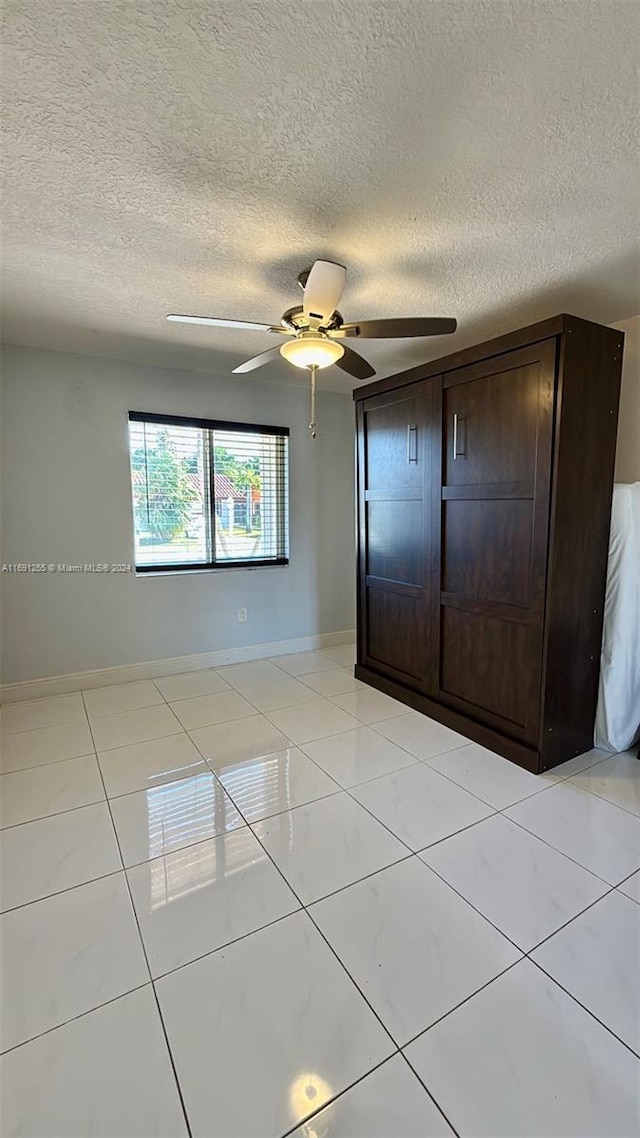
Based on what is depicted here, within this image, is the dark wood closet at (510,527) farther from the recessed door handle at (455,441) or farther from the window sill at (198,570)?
the window sill at (198,570)

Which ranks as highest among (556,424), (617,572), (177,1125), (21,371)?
(21,371)

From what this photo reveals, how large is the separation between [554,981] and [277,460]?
3.53m

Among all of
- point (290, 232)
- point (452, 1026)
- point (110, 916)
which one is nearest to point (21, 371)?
point (290, 232)

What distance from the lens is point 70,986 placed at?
1.27m

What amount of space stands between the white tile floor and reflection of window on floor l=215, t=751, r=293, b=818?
0.01m

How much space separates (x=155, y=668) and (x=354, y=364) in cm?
262

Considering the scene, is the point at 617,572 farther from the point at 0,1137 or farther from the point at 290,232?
the point at 0,1137

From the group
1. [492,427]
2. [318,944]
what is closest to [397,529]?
[492,427]

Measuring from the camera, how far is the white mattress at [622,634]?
234cm

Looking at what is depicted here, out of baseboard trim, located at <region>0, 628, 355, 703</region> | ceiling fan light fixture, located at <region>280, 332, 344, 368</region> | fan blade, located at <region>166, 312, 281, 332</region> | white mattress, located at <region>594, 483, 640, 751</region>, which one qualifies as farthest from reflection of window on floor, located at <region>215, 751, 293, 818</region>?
fan blade, located at <region>166, 312, 281, 332</region>

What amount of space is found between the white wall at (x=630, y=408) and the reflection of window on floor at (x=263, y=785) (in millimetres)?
2461

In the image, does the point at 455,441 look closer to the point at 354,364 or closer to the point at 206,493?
the point at 354,364

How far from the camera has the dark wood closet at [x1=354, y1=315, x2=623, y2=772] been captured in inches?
84.4

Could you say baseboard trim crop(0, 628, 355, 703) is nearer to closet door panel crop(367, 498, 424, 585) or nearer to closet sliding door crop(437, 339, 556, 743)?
closet door panel crop(367, 498, 424, 585)
